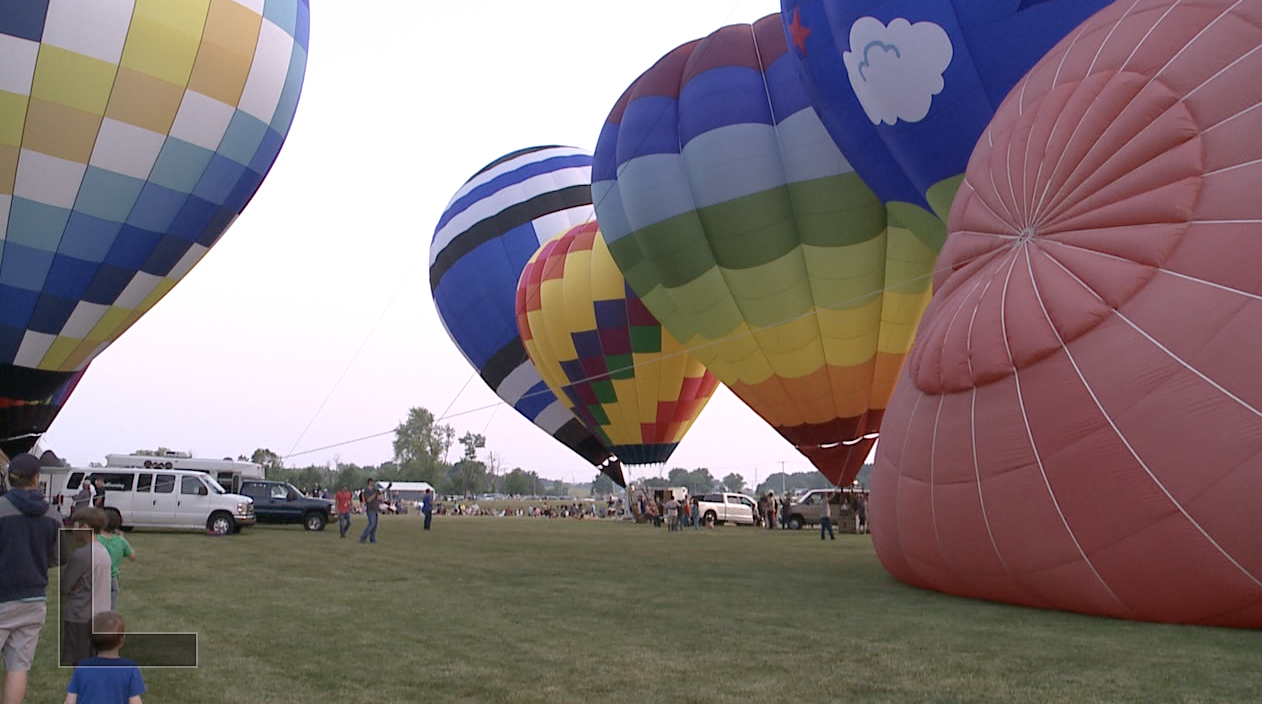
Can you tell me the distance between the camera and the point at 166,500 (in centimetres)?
1967

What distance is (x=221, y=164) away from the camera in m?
15.3

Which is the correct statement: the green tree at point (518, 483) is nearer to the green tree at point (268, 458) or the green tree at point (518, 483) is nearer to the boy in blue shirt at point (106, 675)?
the green tree at point (268, 458)

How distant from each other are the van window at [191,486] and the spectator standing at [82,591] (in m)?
16.3

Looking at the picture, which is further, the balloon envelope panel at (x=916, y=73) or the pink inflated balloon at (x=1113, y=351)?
the balloon envelope panel at (x=916, y=73)

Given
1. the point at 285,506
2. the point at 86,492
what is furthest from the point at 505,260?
the point at 86,492

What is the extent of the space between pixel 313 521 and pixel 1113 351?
1948cm

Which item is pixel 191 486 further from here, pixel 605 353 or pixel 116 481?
pixel 605 353

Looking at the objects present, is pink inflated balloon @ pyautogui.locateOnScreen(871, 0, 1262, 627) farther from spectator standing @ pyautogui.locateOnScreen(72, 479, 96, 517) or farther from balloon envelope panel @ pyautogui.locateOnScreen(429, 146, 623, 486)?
balloon envelope panel @ pyautogui.locateOnScreen(429, 146, 623, 486)

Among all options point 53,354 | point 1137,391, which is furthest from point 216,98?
point 1137,391

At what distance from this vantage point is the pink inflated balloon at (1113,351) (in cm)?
654

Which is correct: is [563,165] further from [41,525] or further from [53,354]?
[41,525]

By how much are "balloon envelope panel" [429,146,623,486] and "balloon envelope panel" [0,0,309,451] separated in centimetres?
1210

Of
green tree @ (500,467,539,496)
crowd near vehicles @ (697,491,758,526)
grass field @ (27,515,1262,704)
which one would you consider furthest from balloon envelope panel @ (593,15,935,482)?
Result: green tree @ (500,467,539,496)

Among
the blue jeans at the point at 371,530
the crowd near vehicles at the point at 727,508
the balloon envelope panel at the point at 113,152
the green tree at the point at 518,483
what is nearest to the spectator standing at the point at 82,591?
the balloon envelope panel at the point at 113,152
